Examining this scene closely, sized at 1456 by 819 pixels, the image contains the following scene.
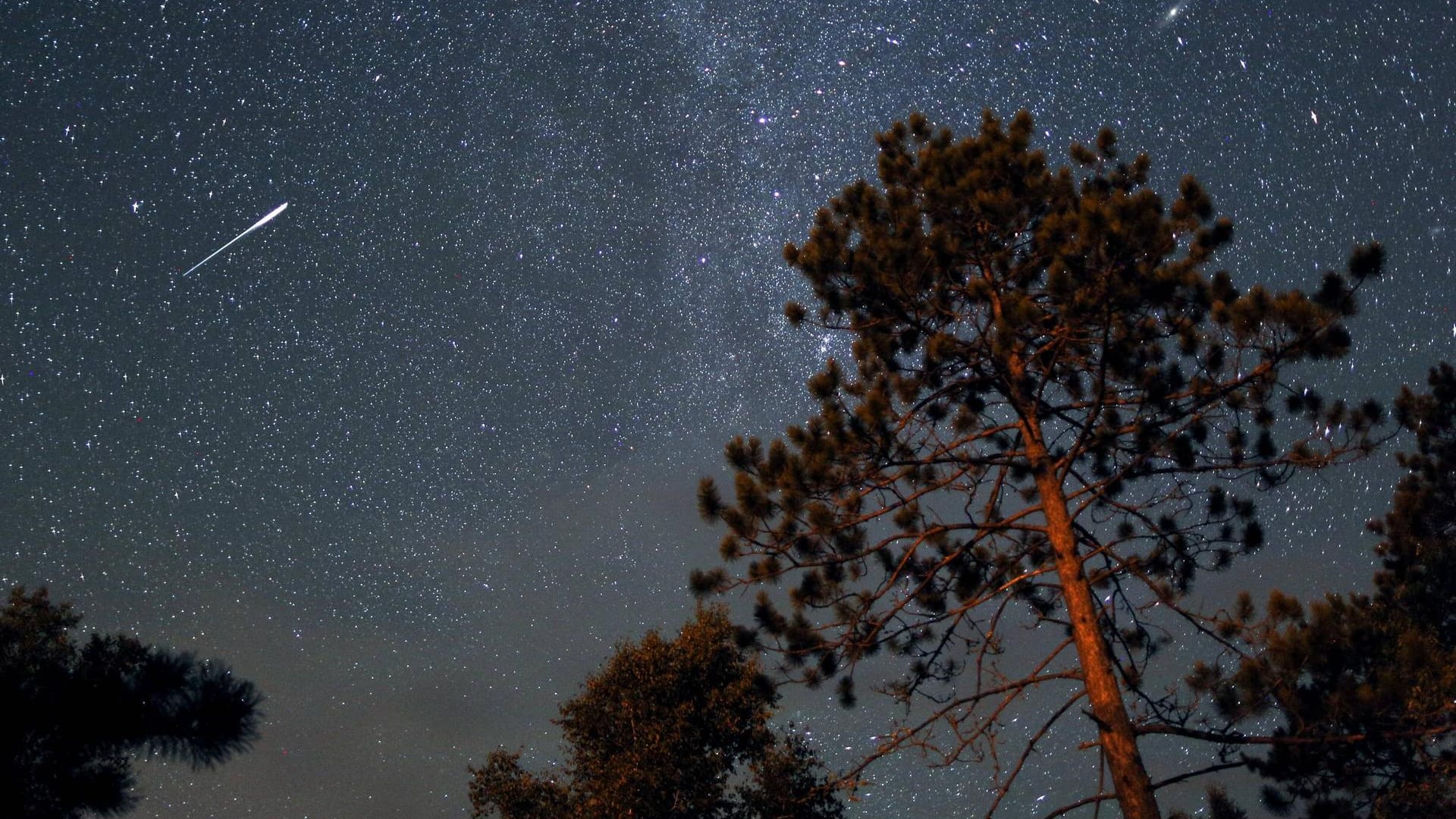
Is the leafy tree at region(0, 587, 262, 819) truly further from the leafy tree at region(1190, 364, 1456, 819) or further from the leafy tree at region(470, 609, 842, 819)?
the leafy tree at region(470, 609, 842, 819)

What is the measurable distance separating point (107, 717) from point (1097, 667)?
8.47 meters

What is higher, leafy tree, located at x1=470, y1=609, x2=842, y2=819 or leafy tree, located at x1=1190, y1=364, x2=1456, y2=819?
leafy tree, located at x1=470, y1=609, x2=842, y2=819

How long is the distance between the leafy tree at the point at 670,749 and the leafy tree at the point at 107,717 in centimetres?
1396

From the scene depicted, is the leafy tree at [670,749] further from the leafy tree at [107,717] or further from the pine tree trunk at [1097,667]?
the leafy tree at [107,717]

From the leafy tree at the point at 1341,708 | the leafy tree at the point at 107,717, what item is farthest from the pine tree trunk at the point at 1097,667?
the leafy tree at the point at 107,717

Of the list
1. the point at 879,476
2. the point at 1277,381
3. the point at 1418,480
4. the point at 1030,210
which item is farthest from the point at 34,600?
the point at 1418,480

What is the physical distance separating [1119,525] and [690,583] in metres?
5.10

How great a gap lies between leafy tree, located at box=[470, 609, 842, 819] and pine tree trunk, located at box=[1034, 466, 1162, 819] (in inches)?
323

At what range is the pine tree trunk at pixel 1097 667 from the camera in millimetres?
8539

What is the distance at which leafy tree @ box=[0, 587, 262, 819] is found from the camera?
11.0ft

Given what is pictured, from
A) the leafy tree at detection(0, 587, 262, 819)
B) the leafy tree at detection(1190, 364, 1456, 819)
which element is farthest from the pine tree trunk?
the leafy tree at detection(0, 587, 262, 819)

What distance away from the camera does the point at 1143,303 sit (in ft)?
32.7

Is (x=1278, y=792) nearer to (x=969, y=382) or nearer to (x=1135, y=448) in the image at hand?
(x=1135, y=448)

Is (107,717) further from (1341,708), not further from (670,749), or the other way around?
(670,749)
